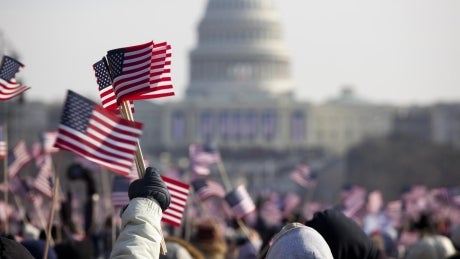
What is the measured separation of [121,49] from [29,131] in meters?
112

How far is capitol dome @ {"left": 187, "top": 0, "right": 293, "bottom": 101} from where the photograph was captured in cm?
18888

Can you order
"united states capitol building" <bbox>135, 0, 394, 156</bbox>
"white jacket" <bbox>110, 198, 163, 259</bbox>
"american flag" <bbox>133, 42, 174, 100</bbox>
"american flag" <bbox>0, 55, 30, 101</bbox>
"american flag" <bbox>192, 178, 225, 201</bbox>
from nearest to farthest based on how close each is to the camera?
1. "white jacket" <bbox>110, 198, 163, 259</bbox>
2. "american flag" <bbox>133, 42, 174, 100</bbox>
3. "american flag" <bbox>0, 55, 30, 101</bbox>
4. "american flag" <bbox>192, 178, 225, 201</bbox>
5. "united states capitol building" <bbox>135, 0, 394, 156</bbox>

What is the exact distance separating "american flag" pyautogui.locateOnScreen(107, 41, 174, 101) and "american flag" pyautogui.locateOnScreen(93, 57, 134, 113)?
0.08 meters

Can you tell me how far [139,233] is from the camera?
886cm

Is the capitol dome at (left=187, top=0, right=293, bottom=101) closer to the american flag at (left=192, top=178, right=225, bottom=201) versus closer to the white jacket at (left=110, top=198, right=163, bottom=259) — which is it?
the american flag at (left=192, top=178, right=225, bottom=201)

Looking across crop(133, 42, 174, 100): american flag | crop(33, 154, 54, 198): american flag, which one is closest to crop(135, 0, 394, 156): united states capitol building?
crop(33, 154, 54, 198): american flag

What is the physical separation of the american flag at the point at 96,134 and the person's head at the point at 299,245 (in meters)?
1.05

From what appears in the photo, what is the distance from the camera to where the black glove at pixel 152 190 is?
29.9 feet

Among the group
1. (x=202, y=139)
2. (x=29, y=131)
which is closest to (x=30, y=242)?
(x=29, y=131)

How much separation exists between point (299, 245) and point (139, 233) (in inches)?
28.1

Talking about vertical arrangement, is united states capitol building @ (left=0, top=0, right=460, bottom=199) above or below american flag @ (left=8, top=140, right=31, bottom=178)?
below

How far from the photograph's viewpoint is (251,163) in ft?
540

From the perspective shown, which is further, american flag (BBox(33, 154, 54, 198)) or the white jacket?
american flag (BBox(33, 154, 54, 198))

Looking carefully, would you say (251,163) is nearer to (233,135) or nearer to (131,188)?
(233,135)
